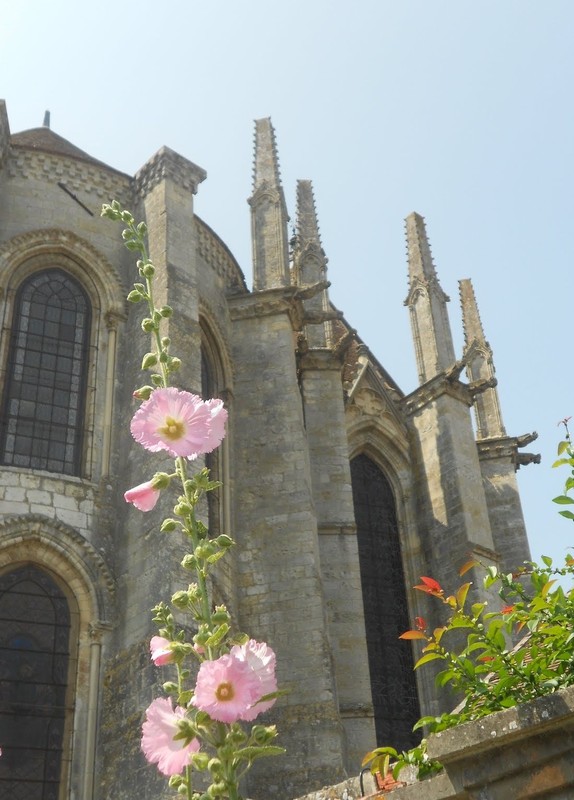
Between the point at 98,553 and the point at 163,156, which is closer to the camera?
the point at 98,553

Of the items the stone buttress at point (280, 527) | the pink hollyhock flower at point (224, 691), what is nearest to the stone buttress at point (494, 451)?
the stone buttress at point (280, 527)

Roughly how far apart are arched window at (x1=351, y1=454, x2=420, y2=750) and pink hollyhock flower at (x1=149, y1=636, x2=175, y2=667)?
12.5 meters

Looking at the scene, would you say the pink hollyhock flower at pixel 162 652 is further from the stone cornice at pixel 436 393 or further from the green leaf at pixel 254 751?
the stone cornice at pixel 436 393

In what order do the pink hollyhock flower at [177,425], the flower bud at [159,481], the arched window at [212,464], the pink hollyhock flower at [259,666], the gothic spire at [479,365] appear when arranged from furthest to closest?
the gothic spire at [479,365] < the arched window at [212,464] < the flower bud at [159,481] < the pink hollyhock flower at [177,425] < the pink hollyhock flower at [259,666]

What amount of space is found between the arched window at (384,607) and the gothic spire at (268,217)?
13.5 feet

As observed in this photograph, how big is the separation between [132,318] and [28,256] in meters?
1.50

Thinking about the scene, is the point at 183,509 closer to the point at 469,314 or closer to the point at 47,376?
the point at 47,376

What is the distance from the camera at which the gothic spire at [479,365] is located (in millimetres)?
20094

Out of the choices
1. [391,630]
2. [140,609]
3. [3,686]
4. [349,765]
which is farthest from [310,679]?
[391,630]

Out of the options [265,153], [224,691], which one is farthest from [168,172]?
[224,691]

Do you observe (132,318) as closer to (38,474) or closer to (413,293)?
(38,474)

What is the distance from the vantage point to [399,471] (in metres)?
17.1

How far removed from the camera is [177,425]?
2404 millimetres

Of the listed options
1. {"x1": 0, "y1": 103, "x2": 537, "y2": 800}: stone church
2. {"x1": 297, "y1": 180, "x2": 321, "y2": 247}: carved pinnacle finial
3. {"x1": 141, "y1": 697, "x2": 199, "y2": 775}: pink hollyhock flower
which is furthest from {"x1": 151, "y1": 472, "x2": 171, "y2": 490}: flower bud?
{"x1": 297, "y1": 180, "x2": 321, "y2": 247}: carved pinnacle finial
